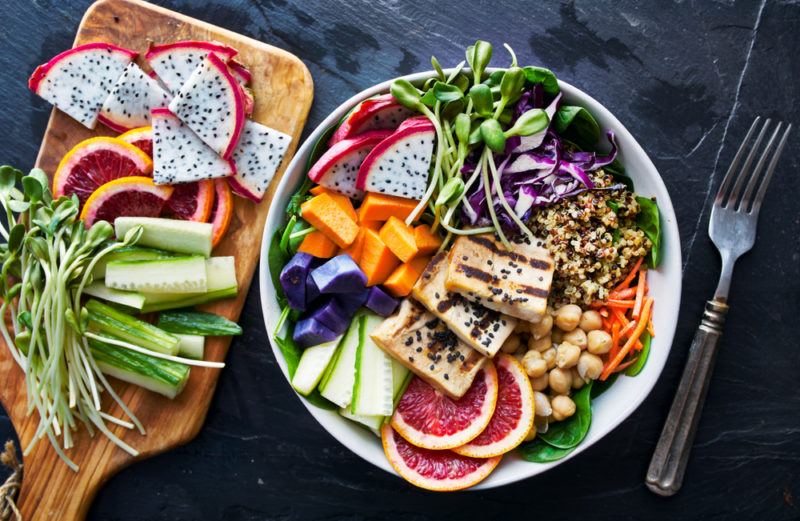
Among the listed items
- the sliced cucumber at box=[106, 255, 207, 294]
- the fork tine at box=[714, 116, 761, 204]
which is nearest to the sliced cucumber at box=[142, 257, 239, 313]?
the sliced cucumber at box=[106, 255, 207, 294]

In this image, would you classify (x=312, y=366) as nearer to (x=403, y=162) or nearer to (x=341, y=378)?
(x=341, y=378)

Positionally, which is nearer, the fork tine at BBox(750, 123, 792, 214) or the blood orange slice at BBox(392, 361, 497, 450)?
the blood orange slice at BBox(392, 361, 497, 450)

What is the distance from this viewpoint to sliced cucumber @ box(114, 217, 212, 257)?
301cm

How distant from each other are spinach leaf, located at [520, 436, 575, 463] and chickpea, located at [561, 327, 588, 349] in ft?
1.51

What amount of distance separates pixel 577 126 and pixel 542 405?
126 centimetres

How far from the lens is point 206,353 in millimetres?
3174

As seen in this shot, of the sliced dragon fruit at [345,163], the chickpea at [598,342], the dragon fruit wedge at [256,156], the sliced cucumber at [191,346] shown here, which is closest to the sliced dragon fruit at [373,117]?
the sliced dragon fruit at [345,163]

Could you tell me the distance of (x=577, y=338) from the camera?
2.84m

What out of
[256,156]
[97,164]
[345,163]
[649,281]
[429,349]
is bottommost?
[97,164]

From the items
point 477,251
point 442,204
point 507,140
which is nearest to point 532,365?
point 477,251

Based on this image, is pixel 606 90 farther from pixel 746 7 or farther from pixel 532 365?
pixel 532 365

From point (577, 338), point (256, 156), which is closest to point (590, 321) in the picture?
point (577, 338)

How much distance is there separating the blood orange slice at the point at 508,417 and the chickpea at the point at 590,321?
34 cm

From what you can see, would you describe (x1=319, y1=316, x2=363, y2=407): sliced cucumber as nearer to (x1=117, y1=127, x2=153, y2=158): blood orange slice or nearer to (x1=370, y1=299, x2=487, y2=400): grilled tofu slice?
(x1=370, y1=299, x2=487, y2=400): grilled tofu slice
